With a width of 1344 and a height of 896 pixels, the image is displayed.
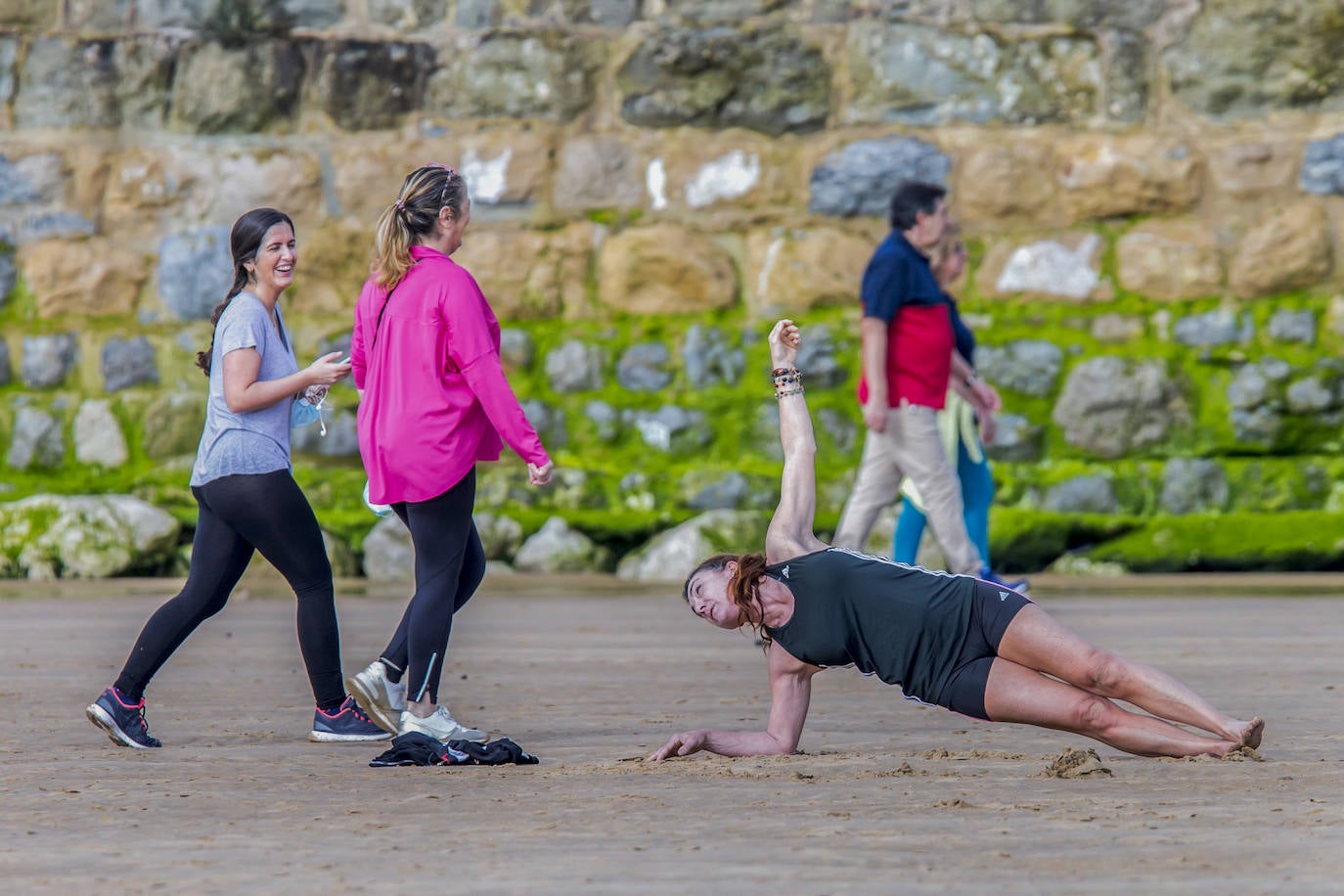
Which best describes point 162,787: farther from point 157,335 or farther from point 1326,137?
point 1326,137

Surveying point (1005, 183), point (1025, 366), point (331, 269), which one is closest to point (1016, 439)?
point (1025, 366)

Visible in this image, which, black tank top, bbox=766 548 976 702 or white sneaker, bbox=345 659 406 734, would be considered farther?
white sneaker, bbox=345 659 406 734

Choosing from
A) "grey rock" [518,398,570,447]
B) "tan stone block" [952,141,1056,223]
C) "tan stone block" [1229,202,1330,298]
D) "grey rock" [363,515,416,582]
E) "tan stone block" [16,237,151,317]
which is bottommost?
"grey rock" [363,515,416,582]

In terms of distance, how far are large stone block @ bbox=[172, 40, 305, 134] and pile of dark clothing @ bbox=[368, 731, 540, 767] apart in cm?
760

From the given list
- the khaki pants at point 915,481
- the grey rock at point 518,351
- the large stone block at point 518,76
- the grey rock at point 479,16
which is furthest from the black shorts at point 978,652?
the grey rock at point 479,16

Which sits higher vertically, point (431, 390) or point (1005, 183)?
point (1005, 183)

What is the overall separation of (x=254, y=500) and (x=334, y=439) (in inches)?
251

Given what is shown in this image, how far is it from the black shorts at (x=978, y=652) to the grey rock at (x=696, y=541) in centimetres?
563

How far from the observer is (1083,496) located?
1095cm

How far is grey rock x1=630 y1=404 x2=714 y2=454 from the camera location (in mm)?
11445

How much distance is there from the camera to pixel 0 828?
3854 mm

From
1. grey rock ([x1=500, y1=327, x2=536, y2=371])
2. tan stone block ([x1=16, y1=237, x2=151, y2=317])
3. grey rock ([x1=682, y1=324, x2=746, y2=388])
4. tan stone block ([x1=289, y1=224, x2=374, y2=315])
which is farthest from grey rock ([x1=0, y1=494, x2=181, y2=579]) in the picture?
grey rock ([x1=682, y1=324, x2=746, y2=388])

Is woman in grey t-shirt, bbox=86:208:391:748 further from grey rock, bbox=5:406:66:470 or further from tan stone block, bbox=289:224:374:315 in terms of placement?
grey rock, bbox=5:406:66:470

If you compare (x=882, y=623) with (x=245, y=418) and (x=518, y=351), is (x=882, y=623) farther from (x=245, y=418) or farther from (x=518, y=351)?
(x=518, y=351)
